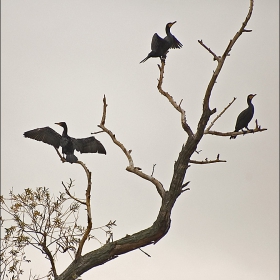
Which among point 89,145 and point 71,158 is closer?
point 71,158

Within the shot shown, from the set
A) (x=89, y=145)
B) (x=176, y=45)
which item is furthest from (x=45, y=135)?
(x=176, y=45)

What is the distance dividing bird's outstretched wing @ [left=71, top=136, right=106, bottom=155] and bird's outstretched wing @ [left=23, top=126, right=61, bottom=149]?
0.30m

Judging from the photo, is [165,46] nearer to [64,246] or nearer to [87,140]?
[87,140]

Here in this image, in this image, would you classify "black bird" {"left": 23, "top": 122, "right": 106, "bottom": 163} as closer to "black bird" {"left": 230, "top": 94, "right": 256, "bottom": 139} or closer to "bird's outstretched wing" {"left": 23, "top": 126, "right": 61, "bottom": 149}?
"bird's outstretched wing" {"left": 23, "top": 126, "right": 61, "bottom": 149}

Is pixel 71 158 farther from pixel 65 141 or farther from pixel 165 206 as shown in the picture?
pixel 165 206

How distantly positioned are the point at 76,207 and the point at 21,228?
0.86 metres

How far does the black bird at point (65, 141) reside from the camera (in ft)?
30.9

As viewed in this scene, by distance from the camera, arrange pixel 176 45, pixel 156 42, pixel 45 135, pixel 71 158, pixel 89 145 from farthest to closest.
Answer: pixel 176 45 → pixel 89 145 → pixel 45 135 → pixel 156 42 → pixel 71 158

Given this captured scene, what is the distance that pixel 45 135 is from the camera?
947 centimetres

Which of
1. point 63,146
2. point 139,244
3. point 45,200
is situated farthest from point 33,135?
point 139,244

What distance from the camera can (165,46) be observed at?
9.27 metres

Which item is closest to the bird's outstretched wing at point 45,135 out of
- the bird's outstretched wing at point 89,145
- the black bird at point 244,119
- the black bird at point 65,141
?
the black bird at point 65,141

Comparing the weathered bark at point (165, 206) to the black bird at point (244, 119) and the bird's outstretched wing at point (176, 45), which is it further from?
the bird's outstretched wing at point (176, 45)

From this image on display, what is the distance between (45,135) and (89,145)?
2.64ft
